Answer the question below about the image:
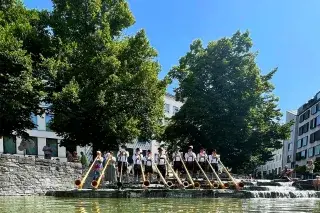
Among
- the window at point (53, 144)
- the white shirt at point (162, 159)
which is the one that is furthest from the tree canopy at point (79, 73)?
the window at point (53, 144)

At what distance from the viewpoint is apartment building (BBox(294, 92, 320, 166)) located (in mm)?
77688

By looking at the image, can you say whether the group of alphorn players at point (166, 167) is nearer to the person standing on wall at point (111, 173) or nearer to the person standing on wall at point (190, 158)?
the person standing on wall at point (190, 158)

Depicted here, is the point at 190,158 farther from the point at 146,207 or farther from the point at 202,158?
the point at 146,207

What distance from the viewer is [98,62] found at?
28.7m

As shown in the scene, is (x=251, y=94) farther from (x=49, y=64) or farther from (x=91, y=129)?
(x=49, y=64)

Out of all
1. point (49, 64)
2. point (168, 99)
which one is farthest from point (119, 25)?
point (168, 99)

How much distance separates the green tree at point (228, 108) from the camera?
37031mm

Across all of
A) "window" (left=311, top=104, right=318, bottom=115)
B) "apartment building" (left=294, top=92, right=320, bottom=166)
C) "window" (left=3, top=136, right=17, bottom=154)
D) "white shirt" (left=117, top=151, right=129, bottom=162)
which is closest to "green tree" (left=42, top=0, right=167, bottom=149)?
"white shirt" (left=117, top=151, right=129, bottom=162)

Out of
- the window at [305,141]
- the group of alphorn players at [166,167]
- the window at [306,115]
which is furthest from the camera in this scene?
the window at [306,115]

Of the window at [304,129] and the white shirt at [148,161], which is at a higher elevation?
the window at [304,129]

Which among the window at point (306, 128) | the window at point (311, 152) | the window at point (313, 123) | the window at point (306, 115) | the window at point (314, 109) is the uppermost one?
the window at point (314, 109)

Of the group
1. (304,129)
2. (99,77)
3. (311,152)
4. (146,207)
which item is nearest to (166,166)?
(99,77)

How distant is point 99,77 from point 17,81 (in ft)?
18.7

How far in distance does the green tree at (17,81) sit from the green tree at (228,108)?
47.6ft
